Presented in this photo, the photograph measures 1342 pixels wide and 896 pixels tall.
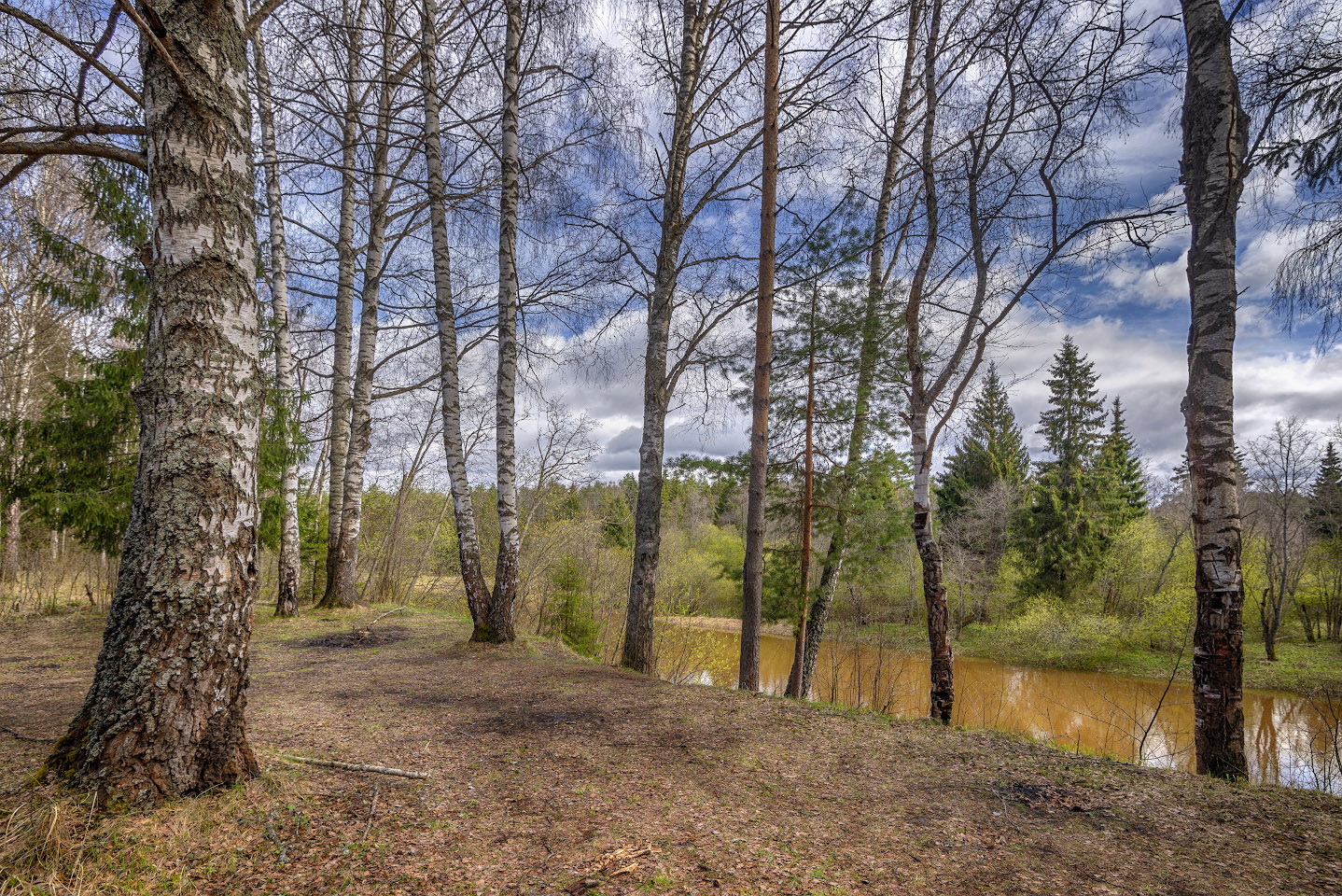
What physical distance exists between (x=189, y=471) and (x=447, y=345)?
5.00m

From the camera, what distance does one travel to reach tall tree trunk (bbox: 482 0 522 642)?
21.1ft

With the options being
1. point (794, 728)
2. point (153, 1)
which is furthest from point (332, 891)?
point (153, 1)

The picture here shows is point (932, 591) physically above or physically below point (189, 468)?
below

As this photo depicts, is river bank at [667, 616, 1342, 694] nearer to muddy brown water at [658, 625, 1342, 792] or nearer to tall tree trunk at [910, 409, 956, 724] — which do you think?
muddy brown water at [658, 625, 1342, 792]

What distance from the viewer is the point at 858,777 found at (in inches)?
127

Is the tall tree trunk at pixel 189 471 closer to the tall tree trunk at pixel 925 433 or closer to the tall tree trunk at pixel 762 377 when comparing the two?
the tall tree trunk at pixel 762 377

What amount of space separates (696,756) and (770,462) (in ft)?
19.0

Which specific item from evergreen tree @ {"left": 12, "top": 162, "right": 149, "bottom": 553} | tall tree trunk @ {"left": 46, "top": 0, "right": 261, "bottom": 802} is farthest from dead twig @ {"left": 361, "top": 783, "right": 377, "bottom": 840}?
evergreen tree @ {"left": 12, "top": 162, "right": 149, "bottom": 553}

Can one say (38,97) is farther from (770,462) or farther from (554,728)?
(770,462)

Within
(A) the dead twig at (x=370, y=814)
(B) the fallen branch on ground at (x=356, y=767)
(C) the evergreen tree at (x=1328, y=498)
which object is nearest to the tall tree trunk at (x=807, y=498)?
(B) the fallen branch on ground at (x=356, y=767)

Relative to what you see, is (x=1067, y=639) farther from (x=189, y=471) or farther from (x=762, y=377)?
(x=189, y=471)

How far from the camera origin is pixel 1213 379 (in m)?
4.03

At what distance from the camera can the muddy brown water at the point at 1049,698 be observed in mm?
11828

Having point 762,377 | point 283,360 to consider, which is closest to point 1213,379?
point 762,377
